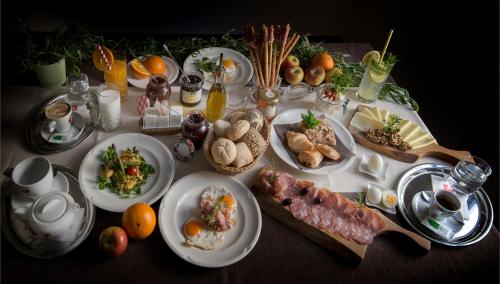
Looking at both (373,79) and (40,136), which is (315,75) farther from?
(40,136)

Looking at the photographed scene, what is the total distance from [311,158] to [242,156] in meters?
0.28

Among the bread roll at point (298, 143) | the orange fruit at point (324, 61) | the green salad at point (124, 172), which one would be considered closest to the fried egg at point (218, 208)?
the green salad at point (124, 172)

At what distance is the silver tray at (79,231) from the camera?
1007 millimetres

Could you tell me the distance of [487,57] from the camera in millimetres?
2523

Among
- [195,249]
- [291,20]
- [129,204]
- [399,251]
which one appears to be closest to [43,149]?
[129,204]

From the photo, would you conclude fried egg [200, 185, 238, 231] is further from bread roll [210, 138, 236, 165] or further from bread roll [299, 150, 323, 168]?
bread roll [299, 150, 323, 168]

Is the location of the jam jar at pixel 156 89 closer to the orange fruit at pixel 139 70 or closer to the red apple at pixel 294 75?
the orange fruit at pixel 139 70

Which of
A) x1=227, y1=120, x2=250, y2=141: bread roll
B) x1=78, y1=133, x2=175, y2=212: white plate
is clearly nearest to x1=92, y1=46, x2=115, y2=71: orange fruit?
x1=78, y1=133, x2=175, y2=212: white plate

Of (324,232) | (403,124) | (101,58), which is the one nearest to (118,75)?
(101,58)

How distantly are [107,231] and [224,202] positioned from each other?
0.37 m

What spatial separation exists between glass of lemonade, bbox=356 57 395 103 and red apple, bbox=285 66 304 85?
0.31m

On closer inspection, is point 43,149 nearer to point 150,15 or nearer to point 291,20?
point 150,15

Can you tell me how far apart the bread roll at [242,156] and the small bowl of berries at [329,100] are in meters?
0.55

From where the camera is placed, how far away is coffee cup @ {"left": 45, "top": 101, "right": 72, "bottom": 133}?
1.31m
